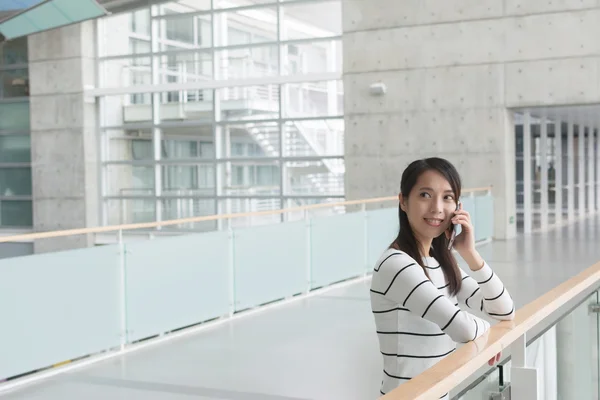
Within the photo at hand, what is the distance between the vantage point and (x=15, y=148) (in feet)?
74.1

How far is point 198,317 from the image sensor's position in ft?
26.3

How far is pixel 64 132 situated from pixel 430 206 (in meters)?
19.9

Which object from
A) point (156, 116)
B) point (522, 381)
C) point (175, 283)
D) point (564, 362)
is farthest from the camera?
point (156, 116)

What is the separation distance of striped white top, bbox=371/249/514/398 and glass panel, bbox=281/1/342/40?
54.2 feet

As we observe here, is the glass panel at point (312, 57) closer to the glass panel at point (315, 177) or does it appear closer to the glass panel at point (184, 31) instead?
the glass panel at point (315, 177)

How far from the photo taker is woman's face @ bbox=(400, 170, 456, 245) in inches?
102

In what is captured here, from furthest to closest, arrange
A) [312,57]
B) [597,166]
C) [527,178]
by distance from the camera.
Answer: [597,166]
[312,57]
[527,178]

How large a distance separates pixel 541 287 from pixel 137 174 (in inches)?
530

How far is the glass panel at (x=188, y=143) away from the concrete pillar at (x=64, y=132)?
1884 mm

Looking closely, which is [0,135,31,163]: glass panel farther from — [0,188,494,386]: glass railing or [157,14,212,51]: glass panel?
[0,188,494,386]: glass railing

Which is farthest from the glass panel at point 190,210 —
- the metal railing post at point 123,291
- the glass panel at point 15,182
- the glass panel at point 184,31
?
the metal railing post at point 123,291

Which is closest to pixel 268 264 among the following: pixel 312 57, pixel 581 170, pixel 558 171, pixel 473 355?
pixel 473 355

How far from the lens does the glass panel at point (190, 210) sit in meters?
20.5

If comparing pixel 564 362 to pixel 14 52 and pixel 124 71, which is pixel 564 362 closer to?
pixel 124 71
